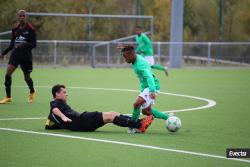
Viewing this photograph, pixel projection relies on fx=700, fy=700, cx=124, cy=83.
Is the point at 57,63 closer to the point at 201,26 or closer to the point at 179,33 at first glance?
the point at 179,33

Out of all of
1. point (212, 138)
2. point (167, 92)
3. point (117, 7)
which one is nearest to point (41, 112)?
point (212, 138)

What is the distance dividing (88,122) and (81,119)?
0.45ft

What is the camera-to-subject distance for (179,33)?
3975cm

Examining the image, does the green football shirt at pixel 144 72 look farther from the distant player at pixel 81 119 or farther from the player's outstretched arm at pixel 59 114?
the player's outstretched arm at pixel 59 114

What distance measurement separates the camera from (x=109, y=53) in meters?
38.4

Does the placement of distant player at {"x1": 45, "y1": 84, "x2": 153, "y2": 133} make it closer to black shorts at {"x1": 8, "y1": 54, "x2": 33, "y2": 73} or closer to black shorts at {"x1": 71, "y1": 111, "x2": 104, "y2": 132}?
black shorts at {"x1": 71, "y1": 111, "x2": 104, "y2": 132}

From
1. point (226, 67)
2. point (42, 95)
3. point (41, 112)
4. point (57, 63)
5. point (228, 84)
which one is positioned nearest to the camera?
point (41, 112)

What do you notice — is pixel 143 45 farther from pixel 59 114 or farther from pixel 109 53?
pixel 59 114

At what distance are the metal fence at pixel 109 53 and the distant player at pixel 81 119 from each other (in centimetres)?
2381

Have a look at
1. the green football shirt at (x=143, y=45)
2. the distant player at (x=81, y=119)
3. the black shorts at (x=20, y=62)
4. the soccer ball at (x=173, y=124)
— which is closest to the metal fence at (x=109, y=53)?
the green football shirt at (x=143, y=45)

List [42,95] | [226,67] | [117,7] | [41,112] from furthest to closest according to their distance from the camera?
[117,7]
[226,67]
[42,95]
[41,112]

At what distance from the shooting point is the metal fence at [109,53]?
37312mm

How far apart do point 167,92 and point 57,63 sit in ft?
53.6

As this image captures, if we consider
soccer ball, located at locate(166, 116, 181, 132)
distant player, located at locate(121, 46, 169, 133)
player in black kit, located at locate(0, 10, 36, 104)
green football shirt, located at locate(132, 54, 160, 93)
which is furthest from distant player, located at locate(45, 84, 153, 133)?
player in black kit, located at locate(0, 10, 36, 104)
